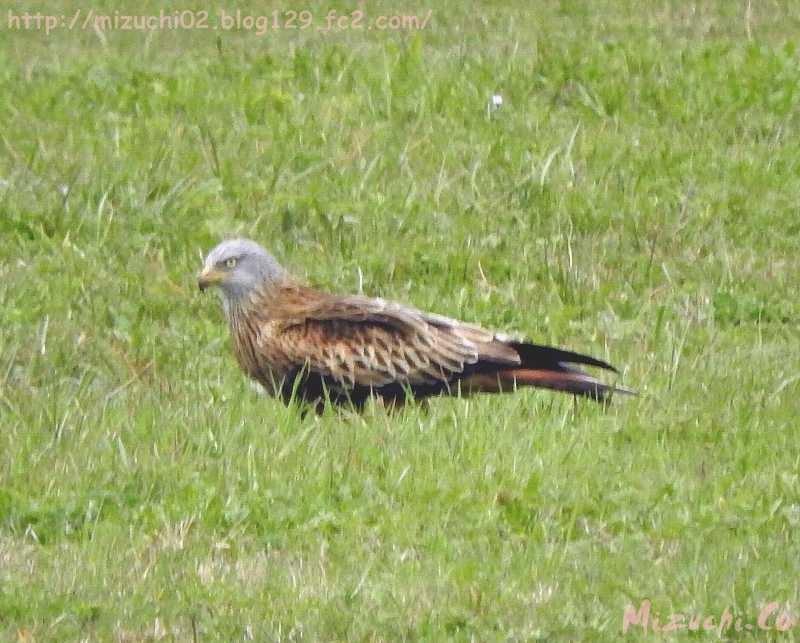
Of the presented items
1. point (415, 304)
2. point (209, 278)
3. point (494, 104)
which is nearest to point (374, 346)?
point (209, 278)

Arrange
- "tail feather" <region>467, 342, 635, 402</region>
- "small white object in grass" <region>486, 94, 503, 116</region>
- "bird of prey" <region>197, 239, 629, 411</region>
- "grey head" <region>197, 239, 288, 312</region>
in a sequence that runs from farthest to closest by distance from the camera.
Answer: "small white object in grass" <region>486, 94, 503, 116</region>
"grey head" <region>197, 239, 288, 312</region>
"bird of prey" <region>197, 239, 629, 411</region>
"tail feather" <region>467, 342, 635, 402</region>

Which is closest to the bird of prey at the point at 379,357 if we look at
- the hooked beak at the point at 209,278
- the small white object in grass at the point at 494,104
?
the hooked beak at the point at 209,278

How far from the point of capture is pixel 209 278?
8820 millimetres

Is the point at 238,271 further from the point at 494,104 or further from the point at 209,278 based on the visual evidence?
the point at 494,104

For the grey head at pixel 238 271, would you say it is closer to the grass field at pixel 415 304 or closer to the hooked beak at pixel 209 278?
the hooked beak at pixel 209 278

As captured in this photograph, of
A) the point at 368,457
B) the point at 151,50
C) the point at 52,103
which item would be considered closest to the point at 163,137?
the point at 52,103

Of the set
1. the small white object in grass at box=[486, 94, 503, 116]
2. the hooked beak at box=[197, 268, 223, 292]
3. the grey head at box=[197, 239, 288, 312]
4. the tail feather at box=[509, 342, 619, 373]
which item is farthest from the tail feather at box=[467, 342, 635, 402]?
the small white object in grass at box=[486, 94, 503, 116]

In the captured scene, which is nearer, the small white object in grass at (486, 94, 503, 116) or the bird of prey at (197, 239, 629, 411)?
Answer: the bird of prey at (197, 239, 629, 411)

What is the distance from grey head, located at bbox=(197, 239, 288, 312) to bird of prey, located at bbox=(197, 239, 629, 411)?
20 cm

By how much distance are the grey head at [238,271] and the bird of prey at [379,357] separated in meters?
0.20

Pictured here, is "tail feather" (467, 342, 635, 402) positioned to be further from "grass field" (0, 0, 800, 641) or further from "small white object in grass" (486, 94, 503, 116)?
"small white object in grass" (486, 94, 503, 116)

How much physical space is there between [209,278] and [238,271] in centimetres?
14

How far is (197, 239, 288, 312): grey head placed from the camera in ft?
28.7

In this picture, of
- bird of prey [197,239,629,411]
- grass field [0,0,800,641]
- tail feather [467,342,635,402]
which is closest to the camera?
grass field [0,0,800,641]
